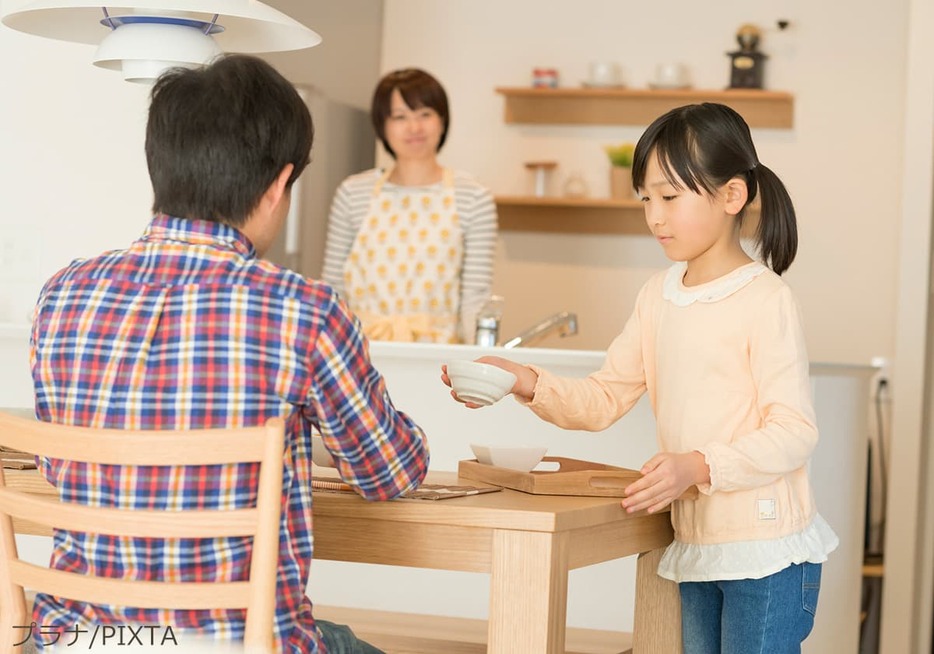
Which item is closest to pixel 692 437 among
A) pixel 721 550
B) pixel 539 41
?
pixel 721 550

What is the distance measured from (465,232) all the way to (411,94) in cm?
43

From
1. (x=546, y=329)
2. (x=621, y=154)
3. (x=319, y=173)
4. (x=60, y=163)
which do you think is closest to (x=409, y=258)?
(x=546, y=329)

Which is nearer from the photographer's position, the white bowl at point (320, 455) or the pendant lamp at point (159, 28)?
the white bowl at point (320, 455)

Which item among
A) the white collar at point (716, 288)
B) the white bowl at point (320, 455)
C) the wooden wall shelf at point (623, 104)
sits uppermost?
the wooden wall shelf at point (623, 104)

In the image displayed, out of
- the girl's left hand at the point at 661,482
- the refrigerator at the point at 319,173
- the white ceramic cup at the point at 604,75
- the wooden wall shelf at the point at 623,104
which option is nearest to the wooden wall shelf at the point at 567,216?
the wooden wall shelf at the point at 623,104

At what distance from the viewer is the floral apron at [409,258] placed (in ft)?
11.8

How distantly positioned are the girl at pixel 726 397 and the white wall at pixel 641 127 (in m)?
3.07

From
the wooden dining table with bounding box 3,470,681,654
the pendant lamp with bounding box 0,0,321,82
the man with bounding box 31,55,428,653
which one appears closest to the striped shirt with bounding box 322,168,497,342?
the pendant lamp with bounding box 0,0,321,82

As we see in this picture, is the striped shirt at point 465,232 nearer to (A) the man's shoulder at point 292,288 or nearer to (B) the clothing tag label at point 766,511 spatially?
(B) the clothing tag label at point 766,511

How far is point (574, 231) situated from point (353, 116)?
101 centimetres

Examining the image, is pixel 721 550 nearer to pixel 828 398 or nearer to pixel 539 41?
pixel 828 398

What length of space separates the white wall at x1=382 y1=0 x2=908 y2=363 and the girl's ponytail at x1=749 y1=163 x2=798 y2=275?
3.06m

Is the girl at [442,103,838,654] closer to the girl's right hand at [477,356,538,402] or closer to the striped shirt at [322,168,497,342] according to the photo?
the girl's right hand at [477,356,538,402]

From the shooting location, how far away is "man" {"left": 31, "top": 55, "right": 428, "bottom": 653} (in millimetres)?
1280
